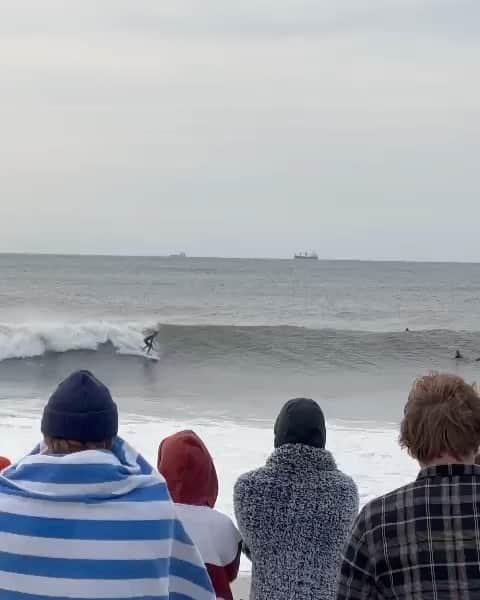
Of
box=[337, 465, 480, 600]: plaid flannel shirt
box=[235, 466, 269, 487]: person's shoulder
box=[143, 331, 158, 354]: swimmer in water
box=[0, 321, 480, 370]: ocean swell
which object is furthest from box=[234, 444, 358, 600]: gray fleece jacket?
box=[143, 331, 158, 354]: swimmer in water

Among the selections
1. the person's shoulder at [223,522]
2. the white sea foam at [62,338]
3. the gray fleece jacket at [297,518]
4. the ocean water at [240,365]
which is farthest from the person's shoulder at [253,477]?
the white sea foam at [62,338]

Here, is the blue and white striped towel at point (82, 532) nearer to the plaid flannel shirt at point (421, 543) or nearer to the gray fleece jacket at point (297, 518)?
the plaid flannel shirt at point (421, 543)

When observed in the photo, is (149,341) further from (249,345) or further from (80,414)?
(80,414)

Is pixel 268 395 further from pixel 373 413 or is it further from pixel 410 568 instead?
pixel 410 568

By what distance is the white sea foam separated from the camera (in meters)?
17.9

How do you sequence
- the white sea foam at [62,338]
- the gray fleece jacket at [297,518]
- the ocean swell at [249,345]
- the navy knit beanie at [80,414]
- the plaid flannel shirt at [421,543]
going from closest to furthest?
the plaid flannel shirt at [421,543]
the navy knit beanie at [80,414]
the gray fleece jacket at [297,518]
the ocean swell at [249,345]
the white sea foam at [62,338]

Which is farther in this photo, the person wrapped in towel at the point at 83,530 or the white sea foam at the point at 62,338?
the white sea foam at the point at 62,338

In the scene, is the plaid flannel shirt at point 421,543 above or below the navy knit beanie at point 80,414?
below

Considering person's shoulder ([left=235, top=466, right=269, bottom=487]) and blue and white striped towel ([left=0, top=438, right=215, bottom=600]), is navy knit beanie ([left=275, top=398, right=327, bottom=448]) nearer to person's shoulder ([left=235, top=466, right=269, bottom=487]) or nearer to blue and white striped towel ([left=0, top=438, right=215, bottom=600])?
person's shoulder ([left=235, top=466, right=269, bottom=487])

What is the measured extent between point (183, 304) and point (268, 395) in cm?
2579

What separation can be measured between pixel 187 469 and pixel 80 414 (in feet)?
1.97

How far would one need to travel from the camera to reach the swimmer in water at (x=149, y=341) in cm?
1896

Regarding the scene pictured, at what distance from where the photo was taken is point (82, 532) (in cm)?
171

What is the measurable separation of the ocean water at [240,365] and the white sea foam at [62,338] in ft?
0.12
